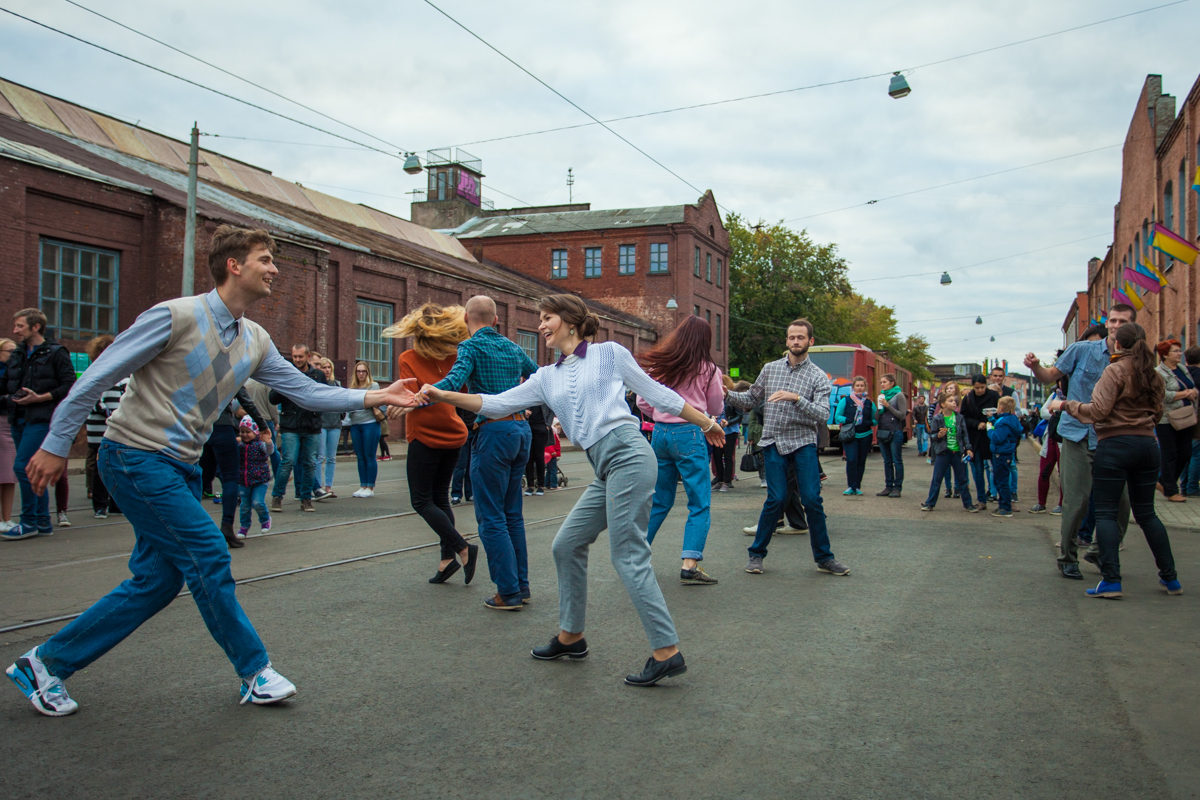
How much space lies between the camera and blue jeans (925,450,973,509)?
1135 cm

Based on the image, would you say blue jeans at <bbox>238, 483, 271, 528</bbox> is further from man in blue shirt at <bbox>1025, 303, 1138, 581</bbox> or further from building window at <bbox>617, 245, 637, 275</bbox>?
building window at <bbox>617, 245, 637, 275</bbox>

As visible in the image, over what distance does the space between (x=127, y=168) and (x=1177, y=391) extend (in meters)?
22.6

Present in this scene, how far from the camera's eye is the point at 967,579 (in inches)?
261

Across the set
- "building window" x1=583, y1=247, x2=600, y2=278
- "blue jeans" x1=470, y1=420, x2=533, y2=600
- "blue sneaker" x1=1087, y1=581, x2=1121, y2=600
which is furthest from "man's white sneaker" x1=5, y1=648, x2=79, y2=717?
"building window" x1=583, y1=247, x2=600, y2=278

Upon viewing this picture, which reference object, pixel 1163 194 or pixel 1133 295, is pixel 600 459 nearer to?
pixel 1163 194

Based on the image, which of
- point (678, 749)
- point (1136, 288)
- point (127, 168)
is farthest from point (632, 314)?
point (678, 749)

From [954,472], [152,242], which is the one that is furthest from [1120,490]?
[152,242]

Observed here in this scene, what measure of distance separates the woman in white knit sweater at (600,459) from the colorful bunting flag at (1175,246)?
642 inches

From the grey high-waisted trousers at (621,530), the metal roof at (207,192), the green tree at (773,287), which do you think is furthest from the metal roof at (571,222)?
the grey high-waisted trousers at (621,530)

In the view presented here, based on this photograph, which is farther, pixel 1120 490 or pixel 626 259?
pixel 626 259

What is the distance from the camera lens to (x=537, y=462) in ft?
41.9

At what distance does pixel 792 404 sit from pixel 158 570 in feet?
15.2

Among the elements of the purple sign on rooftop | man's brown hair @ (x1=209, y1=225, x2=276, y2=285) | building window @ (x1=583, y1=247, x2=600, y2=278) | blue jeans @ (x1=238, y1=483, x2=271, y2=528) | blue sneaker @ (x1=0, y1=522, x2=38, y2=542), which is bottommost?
blue sneaker @ (x1=0, y1=522, x2=38, y2=542)

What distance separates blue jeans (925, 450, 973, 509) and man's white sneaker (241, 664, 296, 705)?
30.5ft
